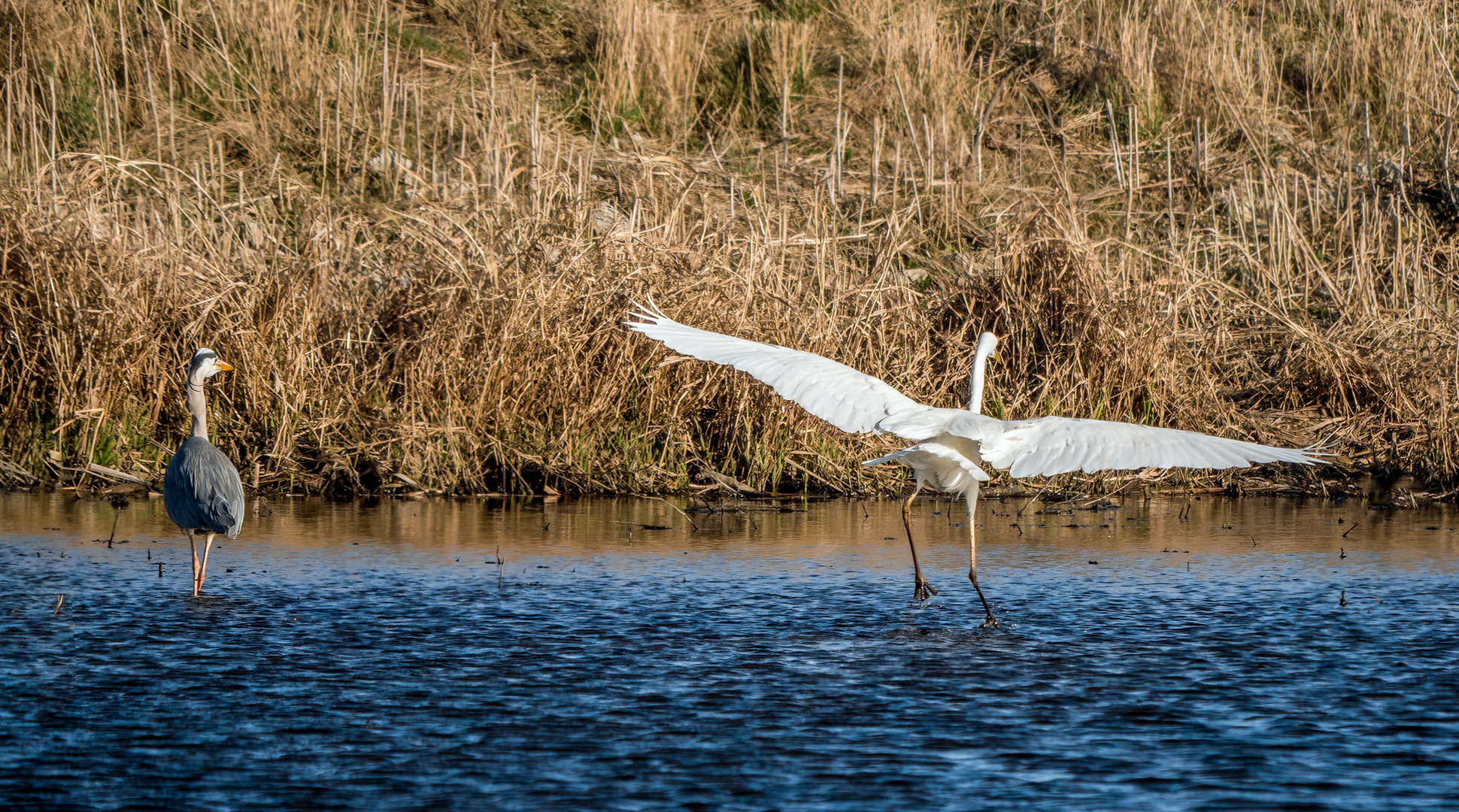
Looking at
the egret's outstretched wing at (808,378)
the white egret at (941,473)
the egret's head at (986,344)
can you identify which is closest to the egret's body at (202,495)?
the egret's outstretched wing at (808,378)

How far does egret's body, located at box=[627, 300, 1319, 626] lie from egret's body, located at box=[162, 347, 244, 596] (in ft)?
5.91

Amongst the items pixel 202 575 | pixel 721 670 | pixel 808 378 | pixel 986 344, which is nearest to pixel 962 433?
pixel 808 378

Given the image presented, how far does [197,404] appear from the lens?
7398mm

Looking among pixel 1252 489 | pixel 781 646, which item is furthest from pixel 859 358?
pixel 781 646

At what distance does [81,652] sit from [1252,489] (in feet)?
22.7

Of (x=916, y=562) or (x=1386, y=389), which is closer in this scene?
(x=916, y=562)

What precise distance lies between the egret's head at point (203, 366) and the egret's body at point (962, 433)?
2.07 m

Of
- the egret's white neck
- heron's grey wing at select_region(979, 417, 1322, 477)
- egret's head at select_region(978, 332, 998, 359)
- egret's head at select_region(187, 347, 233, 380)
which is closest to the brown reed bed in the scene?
egret's head at select_region(187, 347, 233, 380)

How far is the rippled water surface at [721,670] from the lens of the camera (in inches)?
151

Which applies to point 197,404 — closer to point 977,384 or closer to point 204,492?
point 204,492

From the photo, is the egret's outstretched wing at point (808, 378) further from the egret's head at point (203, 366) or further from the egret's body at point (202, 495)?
the egret's head at point (203, 366)

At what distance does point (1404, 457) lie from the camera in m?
9.73

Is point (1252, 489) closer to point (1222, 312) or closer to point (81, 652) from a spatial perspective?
point (1222, 312)

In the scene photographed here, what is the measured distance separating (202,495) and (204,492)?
0.01 metres
